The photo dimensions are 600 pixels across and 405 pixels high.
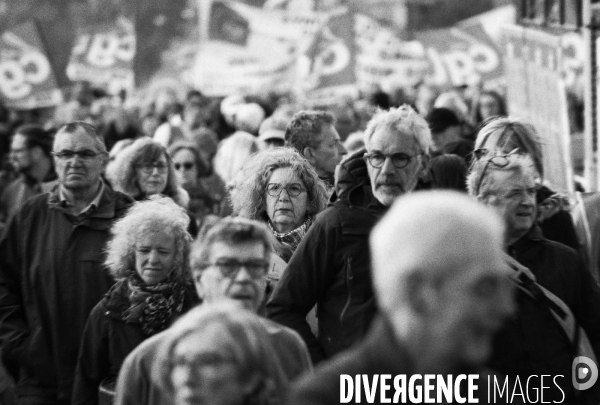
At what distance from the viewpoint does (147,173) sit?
822cm

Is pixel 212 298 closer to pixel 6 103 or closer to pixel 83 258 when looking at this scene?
pixel 83 258

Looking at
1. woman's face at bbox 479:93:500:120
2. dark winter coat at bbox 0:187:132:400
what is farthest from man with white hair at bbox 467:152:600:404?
woman's face at bbox 479:93:500:120

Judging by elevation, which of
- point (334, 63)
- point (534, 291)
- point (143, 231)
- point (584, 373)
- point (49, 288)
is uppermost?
point (334, 63)

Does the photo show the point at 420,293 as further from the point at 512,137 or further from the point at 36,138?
the point at 36,138

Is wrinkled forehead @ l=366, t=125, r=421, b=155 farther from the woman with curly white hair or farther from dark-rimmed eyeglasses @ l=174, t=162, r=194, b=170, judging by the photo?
dark-rimmed eyeglasses @ l=174, t=162, r=194, b=170

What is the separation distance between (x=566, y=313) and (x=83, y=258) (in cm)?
246

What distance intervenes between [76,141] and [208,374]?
408 centimetres

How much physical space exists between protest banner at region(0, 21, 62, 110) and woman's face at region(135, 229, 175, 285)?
1184 centimetres

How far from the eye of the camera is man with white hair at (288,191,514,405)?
272 cm

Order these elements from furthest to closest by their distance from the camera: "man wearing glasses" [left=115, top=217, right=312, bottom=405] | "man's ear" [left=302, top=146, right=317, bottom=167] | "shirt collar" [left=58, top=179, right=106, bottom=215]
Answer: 1. "man's ear" [left=302, top=146, right=317, bottom=167]
2. "shirt collar" [left=58, top=179, right=106, bottom=215]
3. "man wearing glasses" [left=115, top=217, right=312, bottom=405]

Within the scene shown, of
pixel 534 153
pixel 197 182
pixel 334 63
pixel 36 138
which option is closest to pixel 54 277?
pixel 534 153

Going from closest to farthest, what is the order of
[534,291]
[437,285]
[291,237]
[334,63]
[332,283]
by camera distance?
[437,285] → [534,291] → [332,283] → [291,237] → [334,63]

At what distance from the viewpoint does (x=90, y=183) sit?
688 cm

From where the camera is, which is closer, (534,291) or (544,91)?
(534,291)
